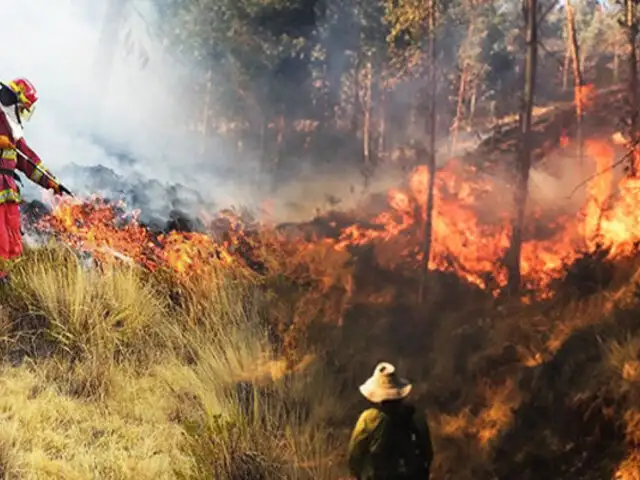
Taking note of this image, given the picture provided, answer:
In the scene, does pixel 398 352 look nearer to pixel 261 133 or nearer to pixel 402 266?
pixel 402 266

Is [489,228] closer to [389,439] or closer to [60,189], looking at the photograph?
[389,439]

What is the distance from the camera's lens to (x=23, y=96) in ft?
14.6

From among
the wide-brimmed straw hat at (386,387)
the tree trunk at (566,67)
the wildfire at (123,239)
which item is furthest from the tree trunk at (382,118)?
the wide-brimmed straw hat at (386,387)

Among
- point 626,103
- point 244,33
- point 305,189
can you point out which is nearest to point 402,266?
point 305,189

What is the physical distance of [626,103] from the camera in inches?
119

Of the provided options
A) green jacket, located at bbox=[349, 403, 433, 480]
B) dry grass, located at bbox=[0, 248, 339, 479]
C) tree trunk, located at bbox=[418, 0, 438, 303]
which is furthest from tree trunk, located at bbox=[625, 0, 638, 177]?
dry grass, located at bbox=[0, 248, 339, 479]

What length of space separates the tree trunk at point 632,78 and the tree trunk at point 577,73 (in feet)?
0.63

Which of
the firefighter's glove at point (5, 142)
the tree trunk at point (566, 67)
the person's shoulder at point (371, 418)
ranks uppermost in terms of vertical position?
the tree trunk at point (566, 67)

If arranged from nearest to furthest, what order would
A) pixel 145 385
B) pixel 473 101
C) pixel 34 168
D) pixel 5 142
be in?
pixel 473 101 → pixel 145 385 → pixel 5 142 → pixel 34 168

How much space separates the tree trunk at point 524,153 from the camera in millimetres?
3172

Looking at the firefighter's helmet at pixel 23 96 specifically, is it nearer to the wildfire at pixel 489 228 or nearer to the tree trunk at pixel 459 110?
the wildfire at pixel 489 228

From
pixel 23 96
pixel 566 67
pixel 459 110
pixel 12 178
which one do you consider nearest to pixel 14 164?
pixel 12 178

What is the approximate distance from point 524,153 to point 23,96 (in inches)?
116

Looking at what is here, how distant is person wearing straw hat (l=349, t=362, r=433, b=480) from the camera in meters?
2.64
